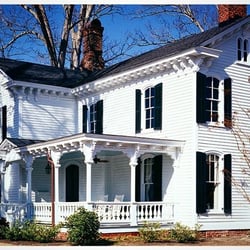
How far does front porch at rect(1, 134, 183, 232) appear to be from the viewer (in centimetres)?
1268

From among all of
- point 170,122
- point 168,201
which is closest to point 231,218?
point 168,201

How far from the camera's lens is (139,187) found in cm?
1438

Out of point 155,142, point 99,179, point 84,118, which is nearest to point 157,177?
point 155,142

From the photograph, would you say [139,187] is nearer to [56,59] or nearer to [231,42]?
[231,42]

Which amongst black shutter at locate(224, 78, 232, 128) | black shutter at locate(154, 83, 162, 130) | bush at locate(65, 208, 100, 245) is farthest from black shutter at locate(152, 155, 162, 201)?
bush at locate(65, 208, 100, 245)

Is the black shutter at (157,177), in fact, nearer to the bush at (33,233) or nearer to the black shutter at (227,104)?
the black shutter at (227,104)

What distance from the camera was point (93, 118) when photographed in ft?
55.3

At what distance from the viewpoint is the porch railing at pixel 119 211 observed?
12594mm

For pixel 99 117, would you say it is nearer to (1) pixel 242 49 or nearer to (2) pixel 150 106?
(2) pixel 150 106

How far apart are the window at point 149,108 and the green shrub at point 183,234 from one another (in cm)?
271

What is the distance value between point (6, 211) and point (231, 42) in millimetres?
7500

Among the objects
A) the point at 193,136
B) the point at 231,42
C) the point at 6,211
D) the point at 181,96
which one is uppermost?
the point at 231,42

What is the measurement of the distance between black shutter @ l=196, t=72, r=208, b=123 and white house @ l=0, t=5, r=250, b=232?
0.08 ft

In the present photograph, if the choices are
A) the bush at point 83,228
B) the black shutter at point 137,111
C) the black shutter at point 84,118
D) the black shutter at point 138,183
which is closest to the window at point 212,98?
the black shutter at point 137,111
